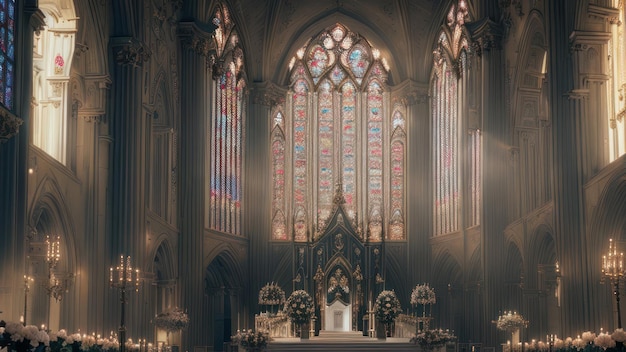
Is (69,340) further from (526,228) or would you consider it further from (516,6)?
(516,6)

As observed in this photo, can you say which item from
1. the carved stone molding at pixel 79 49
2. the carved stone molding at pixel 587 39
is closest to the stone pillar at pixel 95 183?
the carved stone molding at pixel 79 49

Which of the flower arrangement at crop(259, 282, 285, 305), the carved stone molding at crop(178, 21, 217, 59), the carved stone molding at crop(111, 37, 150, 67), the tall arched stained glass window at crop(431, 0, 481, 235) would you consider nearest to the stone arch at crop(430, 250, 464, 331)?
the tall arched stained glass window at crop(431, 0, 481, 235)

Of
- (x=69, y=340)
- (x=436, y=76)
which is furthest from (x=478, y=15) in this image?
(x=69, y=340)

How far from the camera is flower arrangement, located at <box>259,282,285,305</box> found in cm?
4484

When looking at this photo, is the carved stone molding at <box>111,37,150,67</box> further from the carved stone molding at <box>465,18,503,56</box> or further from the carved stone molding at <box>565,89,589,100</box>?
the carved stone molding at <box>465,18,503,56</box>

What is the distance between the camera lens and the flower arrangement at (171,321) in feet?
112

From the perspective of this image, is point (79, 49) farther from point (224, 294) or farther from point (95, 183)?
point (224, 294)

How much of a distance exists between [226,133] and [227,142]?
1.46 ft

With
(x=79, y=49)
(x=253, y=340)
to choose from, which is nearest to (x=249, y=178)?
(x=253, y=340)

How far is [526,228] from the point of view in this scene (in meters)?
34.5

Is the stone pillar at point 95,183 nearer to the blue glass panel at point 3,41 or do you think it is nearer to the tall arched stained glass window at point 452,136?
the blue glass panel at point 3,41

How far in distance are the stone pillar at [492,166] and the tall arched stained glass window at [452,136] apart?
2314mm

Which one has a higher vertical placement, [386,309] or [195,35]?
[195,35]

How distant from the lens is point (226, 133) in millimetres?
46250
